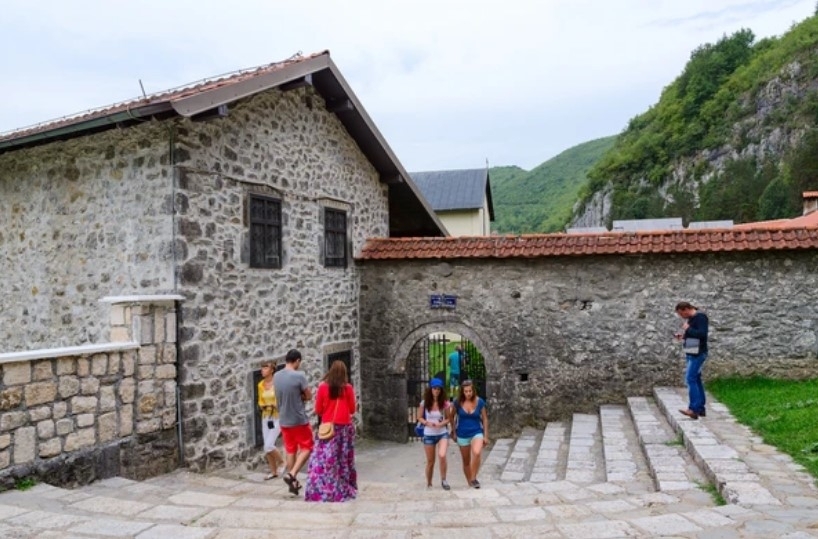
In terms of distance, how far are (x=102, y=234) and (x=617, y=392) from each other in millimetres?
8161

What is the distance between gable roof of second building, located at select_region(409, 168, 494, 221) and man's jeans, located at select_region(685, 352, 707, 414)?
66.4 ft

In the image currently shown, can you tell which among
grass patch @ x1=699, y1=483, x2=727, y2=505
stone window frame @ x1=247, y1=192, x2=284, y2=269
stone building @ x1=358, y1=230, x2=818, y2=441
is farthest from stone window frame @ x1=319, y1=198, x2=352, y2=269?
grass patch @ x1=699, y1=483, x2=727, y2=505

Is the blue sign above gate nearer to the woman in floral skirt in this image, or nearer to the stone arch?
the stone arch

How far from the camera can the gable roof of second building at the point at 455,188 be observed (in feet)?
91.4

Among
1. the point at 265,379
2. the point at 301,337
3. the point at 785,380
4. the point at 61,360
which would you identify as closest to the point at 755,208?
the point at 785,380

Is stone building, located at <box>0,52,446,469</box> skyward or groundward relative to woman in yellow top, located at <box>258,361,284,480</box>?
skyward

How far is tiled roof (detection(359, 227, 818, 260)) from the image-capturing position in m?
9.69

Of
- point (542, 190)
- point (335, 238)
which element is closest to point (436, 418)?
point (335, 238)

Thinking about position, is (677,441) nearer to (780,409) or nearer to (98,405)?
(780,409)

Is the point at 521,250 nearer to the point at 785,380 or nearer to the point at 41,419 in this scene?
the point at 785,380

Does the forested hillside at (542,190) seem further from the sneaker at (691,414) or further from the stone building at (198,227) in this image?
the sneaker at (691,414)

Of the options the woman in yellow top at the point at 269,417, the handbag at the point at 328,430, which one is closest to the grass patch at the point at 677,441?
the handbag at the point at 328,430

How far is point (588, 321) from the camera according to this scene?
34.4 feet

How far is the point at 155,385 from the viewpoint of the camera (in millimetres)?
6949
